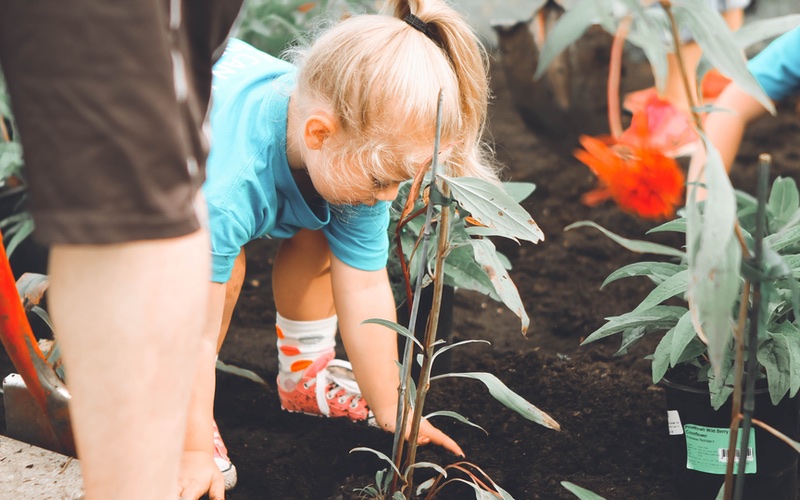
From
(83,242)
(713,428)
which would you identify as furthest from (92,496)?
(713,428)

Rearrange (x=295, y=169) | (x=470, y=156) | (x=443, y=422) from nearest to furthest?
(x=470, y=156) < (x=295, y=169) < (x=443, y=422)

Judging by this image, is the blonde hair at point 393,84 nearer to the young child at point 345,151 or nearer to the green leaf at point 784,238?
the young child at point 345,151

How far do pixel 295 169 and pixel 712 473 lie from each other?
88 cm

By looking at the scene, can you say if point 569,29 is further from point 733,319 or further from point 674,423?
point 674,423

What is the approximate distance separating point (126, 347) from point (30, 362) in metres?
0.62

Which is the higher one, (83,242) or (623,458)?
(83,242)

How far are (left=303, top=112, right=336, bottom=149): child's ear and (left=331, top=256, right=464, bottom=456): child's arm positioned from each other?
33cm

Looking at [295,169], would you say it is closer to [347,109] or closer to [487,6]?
[347,109]

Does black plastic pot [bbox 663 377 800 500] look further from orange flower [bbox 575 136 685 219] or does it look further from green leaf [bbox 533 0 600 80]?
green leaf [bbox 533 0 600 80]

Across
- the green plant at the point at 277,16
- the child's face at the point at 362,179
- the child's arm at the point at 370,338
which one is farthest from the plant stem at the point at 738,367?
the green plant at the point at 277,16

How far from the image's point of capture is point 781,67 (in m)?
2.00

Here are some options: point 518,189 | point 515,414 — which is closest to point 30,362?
point 515,414

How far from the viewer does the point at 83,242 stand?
77 cm

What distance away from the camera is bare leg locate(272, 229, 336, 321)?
185 centimetres
